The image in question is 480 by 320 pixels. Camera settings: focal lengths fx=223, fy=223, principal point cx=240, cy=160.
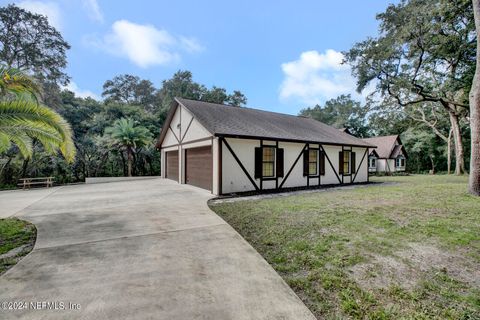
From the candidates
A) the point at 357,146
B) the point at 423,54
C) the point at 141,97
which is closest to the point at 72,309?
the point at 357,146

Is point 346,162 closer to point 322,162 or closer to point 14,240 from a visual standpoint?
point 322,162

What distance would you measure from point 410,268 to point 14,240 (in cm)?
700

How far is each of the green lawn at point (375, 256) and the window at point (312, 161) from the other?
612cm

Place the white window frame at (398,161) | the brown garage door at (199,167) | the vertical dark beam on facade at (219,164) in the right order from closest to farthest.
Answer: the vertical dark beam on facade at (219,164)
the brown garage door at (199,167)
the white window frame at (398,161)

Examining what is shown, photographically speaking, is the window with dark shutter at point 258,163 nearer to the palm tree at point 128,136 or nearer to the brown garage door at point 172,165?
the brown garage door at point 172,165

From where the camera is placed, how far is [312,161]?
13.0 metres

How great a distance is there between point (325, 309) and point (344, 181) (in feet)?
44.8

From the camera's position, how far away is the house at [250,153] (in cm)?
1012

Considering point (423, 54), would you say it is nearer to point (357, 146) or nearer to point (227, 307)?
point (357, 146)

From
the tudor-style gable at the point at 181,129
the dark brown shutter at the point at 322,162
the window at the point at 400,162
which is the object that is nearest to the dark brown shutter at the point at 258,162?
the tudor-style gable at the point at 181,129

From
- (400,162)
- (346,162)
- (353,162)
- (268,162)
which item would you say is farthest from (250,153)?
(400,162)

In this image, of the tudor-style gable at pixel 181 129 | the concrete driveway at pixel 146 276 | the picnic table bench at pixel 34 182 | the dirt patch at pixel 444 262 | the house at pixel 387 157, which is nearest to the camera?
the concrete driveway at pixel 146 276

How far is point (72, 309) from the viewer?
238 centimetres

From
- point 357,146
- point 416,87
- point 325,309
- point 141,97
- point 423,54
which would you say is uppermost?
point 141,97
